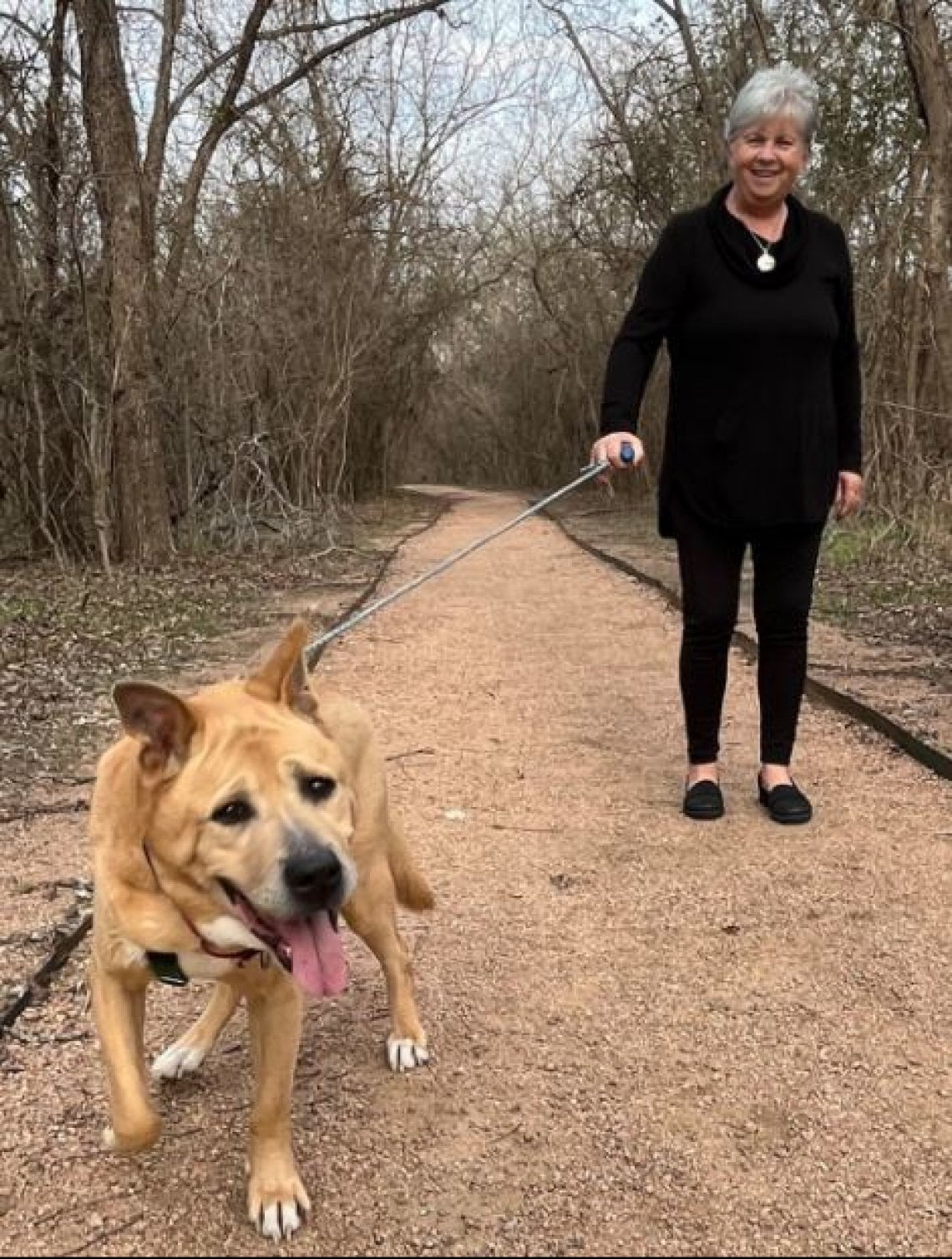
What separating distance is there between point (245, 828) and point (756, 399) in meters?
2.58

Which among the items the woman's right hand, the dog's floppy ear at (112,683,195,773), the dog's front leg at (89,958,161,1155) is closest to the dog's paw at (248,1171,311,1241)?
the dog's front leg at (89,958,161,1155)

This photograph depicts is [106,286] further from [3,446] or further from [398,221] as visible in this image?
[398,221]

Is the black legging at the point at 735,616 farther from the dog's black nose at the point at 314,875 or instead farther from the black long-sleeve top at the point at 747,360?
the dog's black nose at the point at 314,875

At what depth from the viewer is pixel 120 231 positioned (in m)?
11.0

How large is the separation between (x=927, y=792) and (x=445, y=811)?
6.09 feet

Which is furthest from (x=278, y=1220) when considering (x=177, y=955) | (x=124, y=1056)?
(x=177, y=955)

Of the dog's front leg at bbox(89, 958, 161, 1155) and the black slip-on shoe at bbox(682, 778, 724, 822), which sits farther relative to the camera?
the black slip-on shoe at bbox(682, 778, 724, 822)

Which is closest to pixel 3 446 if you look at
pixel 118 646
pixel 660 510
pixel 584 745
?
pixel 118 646

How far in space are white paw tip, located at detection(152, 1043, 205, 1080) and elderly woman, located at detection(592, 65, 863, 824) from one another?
2181mm

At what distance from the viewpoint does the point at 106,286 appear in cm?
1102

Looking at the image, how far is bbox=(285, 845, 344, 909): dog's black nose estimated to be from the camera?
1942mm

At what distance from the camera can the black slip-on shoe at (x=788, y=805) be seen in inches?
161

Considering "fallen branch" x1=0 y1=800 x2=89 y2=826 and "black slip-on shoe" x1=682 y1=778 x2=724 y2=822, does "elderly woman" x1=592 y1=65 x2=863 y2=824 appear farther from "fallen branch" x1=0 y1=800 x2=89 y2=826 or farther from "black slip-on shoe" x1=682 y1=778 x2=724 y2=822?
"fallen branch" x1=0 y1=800 x2=89 y2=826

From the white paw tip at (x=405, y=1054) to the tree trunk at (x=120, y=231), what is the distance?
31.9 feet
